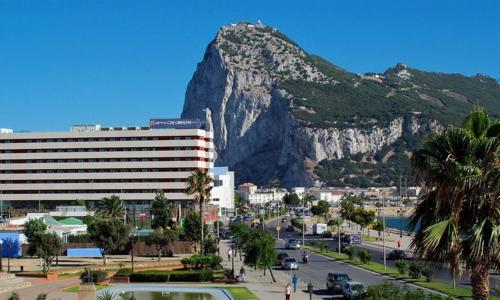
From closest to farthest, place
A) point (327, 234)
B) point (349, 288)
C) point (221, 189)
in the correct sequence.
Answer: point (349, 288) → point (327, 234) → point (221, 189)

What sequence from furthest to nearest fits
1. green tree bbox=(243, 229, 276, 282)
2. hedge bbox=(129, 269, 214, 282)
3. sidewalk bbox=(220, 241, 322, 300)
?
hedge bbox=(129, 269, 214, 282) → green tree bbox=(243, 229, 276, 282) → sidewalk bbox=(220, 241, 322, 300)

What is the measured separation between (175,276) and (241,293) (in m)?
12.1

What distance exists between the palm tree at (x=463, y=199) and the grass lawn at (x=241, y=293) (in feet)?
109

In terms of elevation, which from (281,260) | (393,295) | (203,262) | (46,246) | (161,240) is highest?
(393,295)

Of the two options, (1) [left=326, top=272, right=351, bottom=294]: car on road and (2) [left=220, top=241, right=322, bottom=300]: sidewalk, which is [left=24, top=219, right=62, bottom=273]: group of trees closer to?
(2) [left=220, top=241, right=322, bottom=300]: sidewalk

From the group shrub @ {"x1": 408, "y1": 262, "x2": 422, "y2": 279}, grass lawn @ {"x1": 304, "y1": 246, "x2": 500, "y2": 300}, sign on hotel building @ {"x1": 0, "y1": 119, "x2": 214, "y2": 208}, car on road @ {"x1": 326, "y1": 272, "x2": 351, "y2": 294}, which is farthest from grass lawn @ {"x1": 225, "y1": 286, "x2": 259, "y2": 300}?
sign on hotel building @ {"x1": 0, "y1": 119, "x2": 214, "y2": 208}

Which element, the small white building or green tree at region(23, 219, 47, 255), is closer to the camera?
green tree at region(23, 219, 47, 255)

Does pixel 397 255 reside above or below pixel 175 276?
above

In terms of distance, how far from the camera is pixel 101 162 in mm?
158250

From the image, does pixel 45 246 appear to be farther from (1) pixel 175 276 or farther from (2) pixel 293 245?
(2) pixel 293 245

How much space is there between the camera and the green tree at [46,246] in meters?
71.3

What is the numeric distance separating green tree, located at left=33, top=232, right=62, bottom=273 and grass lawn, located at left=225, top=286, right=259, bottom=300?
23.1 meters

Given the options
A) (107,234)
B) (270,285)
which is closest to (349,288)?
(270,285)

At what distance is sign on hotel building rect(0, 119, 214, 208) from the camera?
153875 mm
